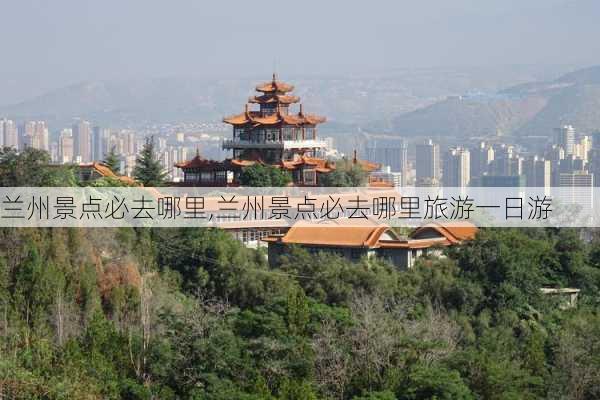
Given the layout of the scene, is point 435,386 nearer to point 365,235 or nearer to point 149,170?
point 365,235

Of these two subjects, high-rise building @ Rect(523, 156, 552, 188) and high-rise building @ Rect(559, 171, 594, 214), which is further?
high-rise building @ Rect(523, 156, 552, 188)

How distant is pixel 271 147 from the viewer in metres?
22.3

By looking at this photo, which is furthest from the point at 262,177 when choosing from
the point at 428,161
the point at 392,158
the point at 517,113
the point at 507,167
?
the point at 517,113

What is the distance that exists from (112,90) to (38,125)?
261ft

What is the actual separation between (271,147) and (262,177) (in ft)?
6.65

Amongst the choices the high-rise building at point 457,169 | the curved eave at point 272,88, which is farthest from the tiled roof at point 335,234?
the high-rise building at point 457,169

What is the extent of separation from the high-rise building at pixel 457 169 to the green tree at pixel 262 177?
126 feet

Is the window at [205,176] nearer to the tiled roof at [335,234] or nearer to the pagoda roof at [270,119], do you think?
the pagoda roof at [270,119]

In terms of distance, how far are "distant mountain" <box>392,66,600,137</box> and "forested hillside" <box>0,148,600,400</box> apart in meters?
88.8

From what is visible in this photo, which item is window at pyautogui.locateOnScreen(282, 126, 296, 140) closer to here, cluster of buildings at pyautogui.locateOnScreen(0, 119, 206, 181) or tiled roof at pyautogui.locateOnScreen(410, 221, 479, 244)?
tiled roof at pyautogui.locateOnScreen(410, 221, 479, 244)

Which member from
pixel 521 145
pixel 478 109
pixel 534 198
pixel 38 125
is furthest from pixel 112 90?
pixel 534 198

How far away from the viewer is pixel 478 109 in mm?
116125

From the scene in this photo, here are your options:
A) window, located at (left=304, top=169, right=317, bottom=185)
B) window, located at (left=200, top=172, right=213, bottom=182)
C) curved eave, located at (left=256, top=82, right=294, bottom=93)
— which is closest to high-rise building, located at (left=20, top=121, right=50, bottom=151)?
curved eave, located at (left=256, top=82, right=294, bottom=93)

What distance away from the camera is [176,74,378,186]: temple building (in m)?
21.7
